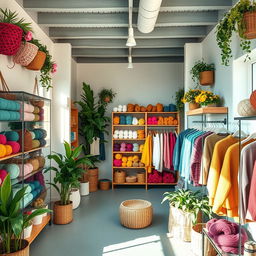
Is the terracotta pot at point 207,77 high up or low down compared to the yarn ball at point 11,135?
up

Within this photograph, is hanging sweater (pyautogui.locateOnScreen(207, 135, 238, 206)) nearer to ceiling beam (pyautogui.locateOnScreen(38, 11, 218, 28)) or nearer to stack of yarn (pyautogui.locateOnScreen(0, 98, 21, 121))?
stack of yarn (pyautogui.locateOnScreen(0, 98, 21, 121))

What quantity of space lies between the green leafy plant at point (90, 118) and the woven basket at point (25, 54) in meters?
2.64

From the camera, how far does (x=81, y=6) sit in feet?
12.1

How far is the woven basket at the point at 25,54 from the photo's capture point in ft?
10.6

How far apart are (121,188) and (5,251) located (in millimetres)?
3971

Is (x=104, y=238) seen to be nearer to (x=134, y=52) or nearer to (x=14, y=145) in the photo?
(x=14, y=145)

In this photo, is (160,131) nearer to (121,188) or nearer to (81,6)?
(121,188)

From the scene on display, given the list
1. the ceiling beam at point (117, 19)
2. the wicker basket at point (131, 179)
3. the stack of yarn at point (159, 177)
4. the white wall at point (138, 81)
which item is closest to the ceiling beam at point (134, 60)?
the white wall at point (138, 81)

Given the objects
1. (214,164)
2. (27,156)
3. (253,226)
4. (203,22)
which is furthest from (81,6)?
(253,226)

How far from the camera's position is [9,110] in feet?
9.43

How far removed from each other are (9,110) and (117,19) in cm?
223

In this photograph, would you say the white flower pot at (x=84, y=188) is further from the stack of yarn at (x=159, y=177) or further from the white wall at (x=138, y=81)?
the stack of yarn at (x=159, y=177)

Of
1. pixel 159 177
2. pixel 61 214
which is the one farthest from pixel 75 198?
pixel 159 177

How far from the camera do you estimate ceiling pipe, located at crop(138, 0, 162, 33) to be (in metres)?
3.04
